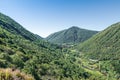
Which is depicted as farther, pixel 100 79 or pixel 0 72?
pixel 100 79

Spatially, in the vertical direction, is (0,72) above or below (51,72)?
above

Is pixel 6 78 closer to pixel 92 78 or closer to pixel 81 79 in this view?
pixel 81 79

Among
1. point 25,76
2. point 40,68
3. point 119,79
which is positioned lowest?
point 119,79

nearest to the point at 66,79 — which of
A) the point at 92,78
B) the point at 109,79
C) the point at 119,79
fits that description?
the point at 92,78

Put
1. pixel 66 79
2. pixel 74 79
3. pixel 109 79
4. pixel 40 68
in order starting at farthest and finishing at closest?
pixel 109 79, pixel 74 79, pixel 66 79, pixel 40 68

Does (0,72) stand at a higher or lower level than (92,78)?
higher

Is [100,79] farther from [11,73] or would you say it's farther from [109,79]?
[11,73]

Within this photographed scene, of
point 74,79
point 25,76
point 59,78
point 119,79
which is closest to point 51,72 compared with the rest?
point 59,78

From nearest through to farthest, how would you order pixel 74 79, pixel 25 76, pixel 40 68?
pixel 25 76, pixel 40 68, pixel 74 79

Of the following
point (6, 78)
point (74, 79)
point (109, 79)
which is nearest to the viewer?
point (6, 78)
